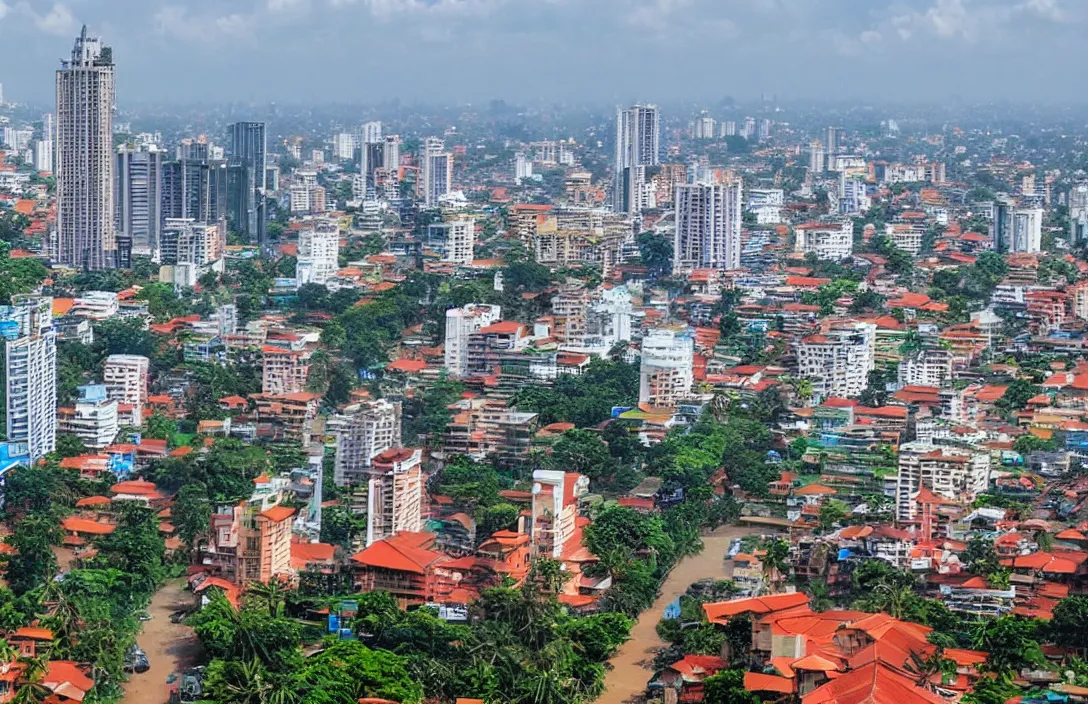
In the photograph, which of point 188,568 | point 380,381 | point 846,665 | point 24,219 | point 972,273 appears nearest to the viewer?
point 846,665

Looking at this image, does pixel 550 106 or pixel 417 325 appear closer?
pixel 417 325

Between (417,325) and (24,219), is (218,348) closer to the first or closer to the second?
(417,325)

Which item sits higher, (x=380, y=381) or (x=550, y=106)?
(x=550, y=106)

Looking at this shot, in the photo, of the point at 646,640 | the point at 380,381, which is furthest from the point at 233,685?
the point at 380,381

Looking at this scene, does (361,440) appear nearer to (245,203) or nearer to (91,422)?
(91,422)

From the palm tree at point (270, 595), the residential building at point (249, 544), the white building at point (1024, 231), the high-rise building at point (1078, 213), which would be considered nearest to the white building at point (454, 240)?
the white building at point (1024, 231)

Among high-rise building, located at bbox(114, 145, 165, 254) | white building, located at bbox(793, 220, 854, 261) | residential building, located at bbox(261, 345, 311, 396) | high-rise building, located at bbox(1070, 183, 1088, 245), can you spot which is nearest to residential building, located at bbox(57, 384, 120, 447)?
residential building, located at bbox(261, 345, 311, 396)

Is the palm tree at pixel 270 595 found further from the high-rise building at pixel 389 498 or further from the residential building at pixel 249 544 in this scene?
the high-rise building at pixel 389 498

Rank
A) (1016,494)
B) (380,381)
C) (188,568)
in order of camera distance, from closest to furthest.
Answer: (188,568)
(1016,494)
(380,381)
